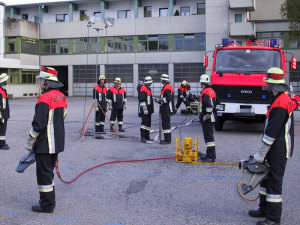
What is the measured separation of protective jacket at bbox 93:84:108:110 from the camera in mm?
12619

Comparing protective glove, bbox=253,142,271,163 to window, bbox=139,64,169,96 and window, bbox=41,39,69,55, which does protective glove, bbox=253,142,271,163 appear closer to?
window, bbox=139,64,169,96

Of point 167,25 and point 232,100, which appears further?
point 167,25

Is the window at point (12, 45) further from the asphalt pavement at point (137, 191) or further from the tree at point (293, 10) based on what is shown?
the asphalt pavement at point (137, 191)

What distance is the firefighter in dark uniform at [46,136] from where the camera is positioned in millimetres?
5066

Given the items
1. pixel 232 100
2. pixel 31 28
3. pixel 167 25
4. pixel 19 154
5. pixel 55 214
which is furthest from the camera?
pixel 31 28

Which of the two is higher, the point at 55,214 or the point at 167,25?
the point at 167,25

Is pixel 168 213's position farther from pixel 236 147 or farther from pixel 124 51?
pixel 124 51

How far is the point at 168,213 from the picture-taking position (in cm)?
519

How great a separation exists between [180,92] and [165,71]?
70.2 ft

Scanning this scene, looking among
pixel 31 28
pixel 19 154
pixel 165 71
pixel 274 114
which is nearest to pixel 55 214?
pixel 274 114

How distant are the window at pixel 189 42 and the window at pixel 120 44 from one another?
520 cm

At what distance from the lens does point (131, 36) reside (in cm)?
4197

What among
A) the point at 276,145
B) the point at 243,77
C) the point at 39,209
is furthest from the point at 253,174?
the point at 243,77

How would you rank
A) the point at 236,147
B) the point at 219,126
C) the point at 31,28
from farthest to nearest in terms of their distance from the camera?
the point at 31,28, the point at 219,126, the point at 236,147
